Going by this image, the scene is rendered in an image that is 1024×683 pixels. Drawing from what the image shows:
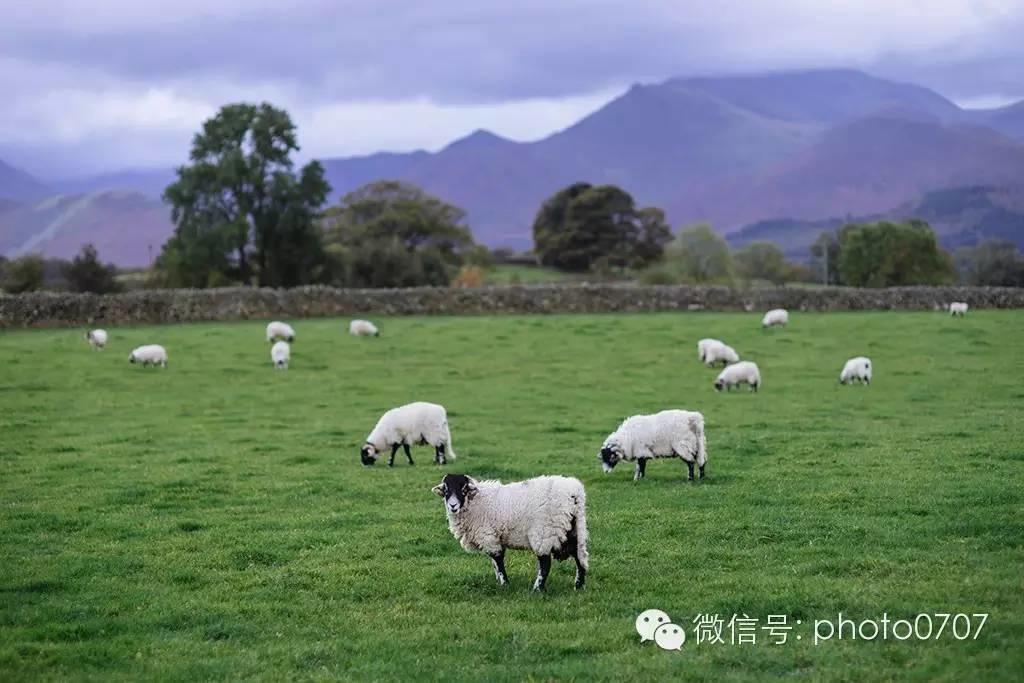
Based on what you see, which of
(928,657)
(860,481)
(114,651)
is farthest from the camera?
(860,481)

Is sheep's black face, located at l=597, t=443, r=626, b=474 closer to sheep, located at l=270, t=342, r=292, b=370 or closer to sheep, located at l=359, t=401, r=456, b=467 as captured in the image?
sheep, located at l=359, t=401, r=456, b=467

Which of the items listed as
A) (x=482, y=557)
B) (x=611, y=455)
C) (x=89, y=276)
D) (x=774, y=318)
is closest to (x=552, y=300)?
(x=774, y=318)

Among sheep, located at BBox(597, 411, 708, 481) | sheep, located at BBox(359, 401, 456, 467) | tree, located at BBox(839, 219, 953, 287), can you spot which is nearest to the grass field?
sheep, located at BBox(597, 411, 708, 481)

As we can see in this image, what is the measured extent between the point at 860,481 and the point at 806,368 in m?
18.9

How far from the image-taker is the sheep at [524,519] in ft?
34.7

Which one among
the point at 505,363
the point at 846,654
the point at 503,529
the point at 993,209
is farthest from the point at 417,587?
the point at 993,209

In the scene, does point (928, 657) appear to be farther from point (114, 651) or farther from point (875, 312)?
point (875, 312)

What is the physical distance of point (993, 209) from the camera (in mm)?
156500

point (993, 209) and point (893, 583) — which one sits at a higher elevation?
point (993, 209)

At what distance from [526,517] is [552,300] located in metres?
44.6

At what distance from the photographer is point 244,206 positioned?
72.9 metres

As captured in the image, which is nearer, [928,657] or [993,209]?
[928,657]

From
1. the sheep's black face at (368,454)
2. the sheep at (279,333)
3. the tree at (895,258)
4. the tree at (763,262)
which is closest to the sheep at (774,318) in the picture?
the sheep at (279,333)

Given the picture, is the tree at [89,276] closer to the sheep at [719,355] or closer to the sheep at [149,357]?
the sheep at [149,357]
